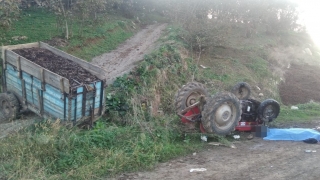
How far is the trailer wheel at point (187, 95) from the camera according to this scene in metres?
10.6

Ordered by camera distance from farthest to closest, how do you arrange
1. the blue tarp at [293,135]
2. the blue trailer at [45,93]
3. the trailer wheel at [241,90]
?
the trailer wheel at [241,90] → the blue tarp at [293,135] → the blue trailer at [45,93]

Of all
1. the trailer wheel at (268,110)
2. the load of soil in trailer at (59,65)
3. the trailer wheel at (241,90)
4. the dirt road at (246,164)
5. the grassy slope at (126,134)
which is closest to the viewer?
the grassy slope at (126,134)

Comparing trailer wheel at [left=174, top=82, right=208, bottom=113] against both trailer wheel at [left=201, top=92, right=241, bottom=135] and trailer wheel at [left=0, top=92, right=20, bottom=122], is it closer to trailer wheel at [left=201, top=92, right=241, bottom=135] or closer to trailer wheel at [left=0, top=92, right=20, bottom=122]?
trailer wheel at [left=201, top=92, right=241, bottom=135]

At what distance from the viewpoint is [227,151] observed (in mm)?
9242

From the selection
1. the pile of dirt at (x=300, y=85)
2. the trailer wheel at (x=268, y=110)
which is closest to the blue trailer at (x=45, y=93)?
the trailer wheel at (x=268, y=110)

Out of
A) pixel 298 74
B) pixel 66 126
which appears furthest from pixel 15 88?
pixel 298 74

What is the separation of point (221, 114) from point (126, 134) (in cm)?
242

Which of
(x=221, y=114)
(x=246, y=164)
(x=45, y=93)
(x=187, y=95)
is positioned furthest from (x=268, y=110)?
(x=45, y=93)

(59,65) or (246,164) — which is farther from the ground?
(59,65)

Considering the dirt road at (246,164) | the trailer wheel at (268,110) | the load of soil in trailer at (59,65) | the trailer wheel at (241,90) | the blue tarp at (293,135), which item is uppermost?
the load of soil in trailer at (59,65)

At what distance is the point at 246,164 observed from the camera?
329 inches

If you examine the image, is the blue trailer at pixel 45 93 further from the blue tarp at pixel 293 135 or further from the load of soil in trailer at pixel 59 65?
the blue tarp at pixel 293 135

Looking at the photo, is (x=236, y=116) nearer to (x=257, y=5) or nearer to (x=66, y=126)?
(x=66, y=126)

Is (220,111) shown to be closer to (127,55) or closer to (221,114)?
(221,114)
